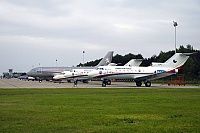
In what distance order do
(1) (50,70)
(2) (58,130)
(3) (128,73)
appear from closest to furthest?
(2) (58,130)
(3) (128,73)
(1) (50,70)

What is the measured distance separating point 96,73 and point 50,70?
137ft

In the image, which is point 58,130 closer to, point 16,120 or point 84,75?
point 16,120

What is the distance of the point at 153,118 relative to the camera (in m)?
13.3

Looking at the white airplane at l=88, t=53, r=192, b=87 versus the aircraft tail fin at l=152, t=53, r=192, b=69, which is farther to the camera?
the aircraft tail fin at l=152, t=53, r=192, b=69

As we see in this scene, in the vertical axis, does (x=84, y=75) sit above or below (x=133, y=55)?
below

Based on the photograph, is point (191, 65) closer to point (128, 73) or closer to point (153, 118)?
point (128, 73)

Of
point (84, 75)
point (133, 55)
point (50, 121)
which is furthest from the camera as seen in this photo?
point (133, 55)

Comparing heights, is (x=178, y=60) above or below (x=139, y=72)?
above

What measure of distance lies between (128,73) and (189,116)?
42342 mm

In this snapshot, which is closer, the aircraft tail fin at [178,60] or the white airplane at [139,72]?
the white airplane at [139,72]

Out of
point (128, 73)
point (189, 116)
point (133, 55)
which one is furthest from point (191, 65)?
point (189, 116)

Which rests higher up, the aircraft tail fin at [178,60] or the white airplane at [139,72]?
the aircraft tail fin at [178,60]

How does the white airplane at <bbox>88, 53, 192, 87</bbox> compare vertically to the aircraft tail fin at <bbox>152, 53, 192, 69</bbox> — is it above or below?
below

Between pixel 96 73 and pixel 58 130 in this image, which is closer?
pixel 58 130
